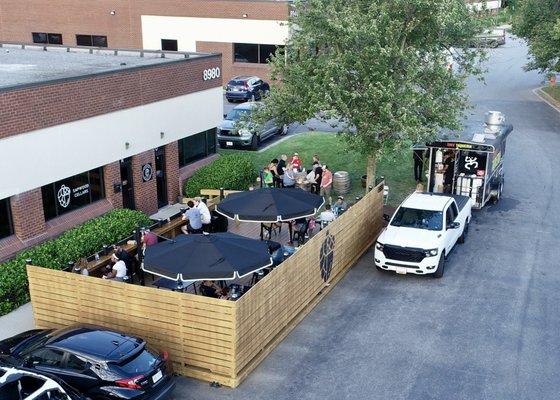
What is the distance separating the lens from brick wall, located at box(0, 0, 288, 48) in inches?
1822

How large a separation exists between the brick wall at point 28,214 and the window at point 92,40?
3423 cm

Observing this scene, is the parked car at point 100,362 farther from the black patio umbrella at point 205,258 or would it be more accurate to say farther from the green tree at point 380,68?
the green tree at point 380,68

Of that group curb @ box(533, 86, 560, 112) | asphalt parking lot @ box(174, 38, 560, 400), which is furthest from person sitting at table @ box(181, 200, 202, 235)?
curb @ box(533, 86, 560, 112)

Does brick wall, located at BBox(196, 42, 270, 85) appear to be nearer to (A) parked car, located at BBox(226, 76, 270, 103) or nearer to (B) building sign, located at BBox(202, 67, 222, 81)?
(A) parked car, located at BBox(226, 76, 270, 103)

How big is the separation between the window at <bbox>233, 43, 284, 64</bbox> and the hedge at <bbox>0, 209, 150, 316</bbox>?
2772 centimetres

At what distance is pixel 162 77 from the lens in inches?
861

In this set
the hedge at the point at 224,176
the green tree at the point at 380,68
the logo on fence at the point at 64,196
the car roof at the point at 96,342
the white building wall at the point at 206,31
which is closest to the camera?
the car roof at the point at 96,342

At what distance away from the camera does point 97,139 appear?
19.3 meters

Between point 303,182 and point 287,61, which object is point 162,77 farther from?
point 303,182

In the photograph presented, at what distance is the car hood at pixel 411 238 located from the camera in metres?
17.4

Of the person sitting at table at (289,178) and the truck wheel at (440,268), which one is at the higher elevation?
the person sitting at table at (289,178)

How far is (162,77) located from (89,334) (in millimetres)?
11856

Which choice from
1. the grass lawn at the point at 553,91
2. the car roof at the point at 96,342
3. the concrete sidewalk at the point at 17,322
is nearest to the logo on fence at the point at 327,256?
the car roof at the point at 96,342

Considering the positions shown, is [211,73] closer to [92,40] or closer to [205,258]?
[205,258]
